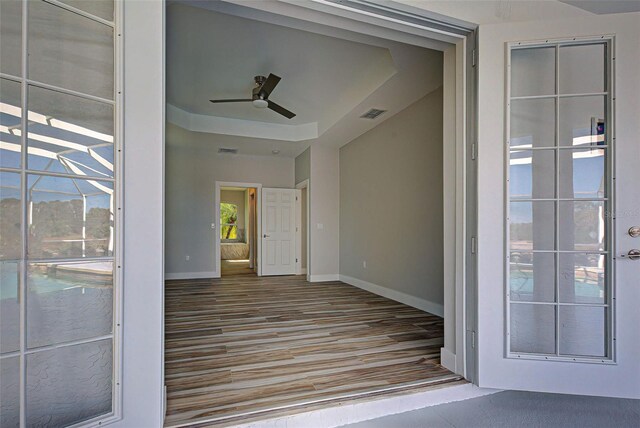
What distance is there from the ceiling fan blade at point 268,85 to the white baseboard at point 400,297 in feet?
10.7

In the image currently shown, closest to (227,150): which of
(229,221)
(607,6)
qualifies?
(607,6)

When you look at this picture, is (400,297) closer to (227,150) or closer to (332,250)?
(332,250)

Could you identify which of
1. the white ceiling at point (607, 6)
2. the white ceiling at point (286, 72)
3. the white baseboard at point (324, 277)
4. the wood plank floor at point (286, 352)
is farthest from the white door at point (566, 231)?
the white baseboard at point (324, 277)

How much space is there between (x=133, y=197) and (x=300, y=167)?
19.5 ft

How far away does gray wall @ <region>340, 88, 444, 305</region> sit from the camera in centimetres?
404

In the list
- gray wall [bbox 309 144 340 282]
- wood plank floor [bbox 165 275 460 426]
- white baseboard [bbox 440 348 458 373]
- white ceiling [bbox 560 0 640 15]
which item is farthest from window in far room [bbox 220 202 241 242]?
white ceiling [bbox 560 0 640 15]

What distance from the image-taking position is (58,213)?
4.71ft

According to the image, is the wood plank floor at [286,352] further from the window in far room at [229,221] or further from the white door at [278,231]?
the window in far room at [229,221]

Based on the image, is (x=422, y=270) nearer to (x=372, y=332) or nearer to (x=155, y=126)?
(x=372, y=332)

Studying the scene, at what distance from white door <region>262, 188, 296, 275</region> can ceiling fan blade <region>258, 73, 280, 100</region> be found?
348 centimetres

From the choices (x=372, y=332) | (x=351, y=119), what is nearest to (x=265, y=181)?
(x=351, y=119)

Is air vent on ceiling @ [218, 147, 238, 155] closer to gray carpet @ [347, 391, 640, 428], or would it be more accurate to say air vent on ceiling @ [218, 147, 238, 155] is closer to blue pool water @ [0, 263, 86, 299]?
blue pool water @ [0, 263, 86, 299]

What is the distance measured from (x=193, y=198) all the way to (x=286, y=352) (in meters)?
5.23

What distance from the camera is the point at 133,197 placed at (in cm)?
158
